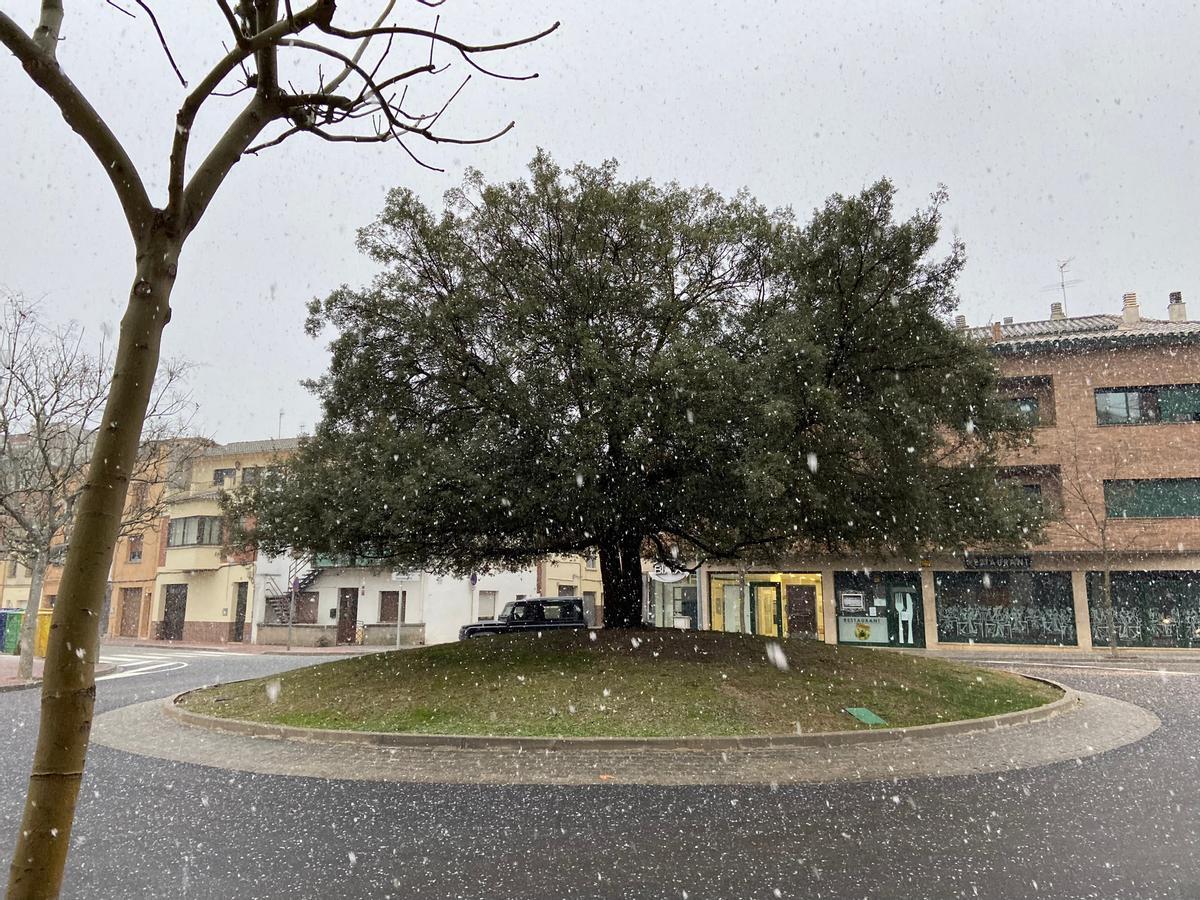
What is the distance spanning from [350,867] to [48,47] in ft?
16.4

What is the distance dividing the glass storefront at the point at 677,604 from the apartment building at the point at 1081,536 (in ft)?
10.9

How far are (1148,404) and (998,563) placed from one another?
7.63 meters

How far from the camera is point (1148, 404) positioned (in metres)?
27.8

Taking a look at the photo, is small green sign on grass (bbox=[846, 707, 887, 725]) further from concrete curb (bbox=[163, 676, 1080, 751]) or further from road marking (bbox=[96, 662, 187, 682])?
road marking (bbox=[96, 662, 187, 682])

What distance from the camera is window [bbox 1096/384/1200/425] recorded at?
2727 centimetres

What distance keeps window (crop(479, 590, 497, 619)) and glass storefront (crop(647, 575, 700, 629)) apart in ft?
29.2

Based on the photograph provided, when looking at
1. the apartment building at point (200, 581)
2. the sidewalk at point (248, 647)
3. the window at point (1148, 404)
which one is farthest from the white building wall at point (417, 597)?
the window at point (1148, 404)

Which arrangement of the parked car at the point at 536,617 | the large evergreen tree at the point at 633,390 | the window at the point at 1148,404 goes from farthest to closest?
the window at the point at 1148,404 < the parked car at the point at 536,617 < the large evergreen tree at the point at 633,390

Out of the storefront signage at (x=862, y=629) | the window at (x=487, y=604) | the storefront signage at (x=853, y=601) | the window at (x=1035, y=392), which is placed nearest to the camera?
the window at (x=1035, y=392)

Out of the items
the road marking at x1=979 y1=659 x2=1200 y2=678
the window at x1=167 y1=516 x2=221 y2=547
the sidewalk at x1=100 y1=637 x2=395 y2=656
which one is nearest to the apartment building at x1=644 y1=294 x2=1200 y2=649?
the road marking at x1=979 y1=659 x2=1200 y2=678

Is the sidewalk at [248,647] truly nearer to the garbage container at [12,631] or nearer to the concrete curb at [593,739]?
the garbage container at [12,631]

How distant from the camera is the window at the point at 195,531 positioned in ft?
125

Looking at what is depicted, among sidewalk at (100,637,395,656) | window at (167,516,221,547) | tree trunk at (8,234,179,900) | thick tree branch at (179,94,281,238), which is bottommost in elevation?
sidewalk at (100,637,395,656)

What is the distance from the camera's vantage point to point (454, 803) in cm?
711
